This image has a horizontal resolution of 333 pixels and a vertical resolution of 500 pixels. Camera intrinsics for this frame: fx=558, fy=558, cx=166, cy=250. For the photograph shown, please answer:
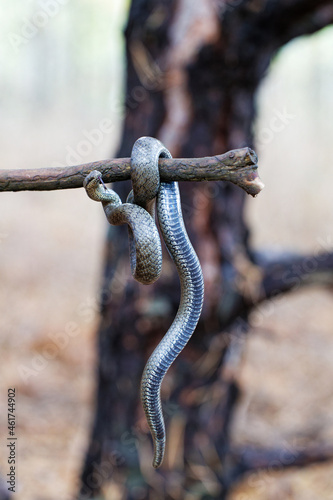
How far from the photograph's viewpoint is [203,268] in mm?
2764

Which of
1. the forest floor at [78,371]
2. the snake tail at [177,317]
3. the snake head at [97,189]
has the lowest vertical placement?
the forest floor at [78,371]

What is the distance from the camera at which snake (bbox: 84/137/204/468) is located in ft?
3.65

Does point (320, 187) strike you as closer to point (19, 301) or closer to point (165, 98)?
point (19, 301)

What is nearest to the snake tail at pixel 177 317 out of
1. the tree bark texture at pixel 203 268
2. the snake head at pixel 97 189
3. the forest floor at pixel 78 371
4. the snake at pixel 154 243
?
the snake at pixel 154 243

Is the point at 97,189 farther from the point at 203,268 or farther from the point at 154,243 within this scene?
the point at 203,268

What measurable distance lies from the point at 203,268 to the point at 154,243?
1.66 metres

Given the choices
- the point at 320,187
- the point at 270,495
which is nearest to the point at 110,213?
the point at 270,495

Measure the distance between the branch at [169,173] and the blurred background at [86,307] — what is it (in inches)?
79.1

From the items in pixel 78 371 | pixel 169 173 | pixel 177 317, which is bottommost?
pixel 78 371

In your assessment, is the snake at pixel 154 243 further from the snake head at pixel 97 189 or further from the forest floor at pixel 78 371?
the forest floor at pixel 78 371

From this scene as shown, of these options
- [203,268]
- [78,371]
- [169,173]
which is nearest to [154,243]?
[169,173]

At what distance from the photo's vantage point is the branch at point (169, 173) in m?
0.99

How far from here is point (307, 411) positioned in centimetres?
512

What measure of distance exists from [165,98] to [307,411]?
353cm
